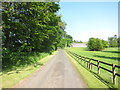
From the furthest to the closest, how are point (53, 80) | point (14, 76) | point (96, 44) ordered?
1. point (96, 44)
2. point (14, 76)
3. point (53, 80)

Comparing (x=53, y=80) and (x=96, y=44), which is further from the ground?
(x=96, y=44)

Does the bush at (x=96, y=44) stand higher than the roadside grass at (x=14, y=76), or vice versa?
the bush at (x=96, y=44)

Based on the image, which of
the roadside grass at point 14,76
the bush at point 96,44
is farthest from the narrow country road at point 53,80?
the bush at point 96,44

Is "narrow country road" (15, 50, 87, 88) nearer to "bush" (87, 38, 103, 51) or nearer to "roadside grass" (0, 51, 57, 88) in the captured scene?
"roadside grass" (0, 51, 57, 88)

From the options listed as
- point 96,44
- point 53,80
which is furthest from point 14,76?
point 96,44

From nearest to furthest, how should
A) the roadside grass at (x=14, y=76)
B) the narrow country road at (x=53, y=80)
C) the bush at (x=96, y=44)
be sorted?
the narrow country road at (x=53, y=80) → the roadside grass at (x=14, y=76) → the bush at (x=96, y=44)

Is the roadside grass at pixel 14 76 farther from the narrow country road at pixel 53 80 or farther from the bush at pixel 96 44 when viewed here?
the bush at pixel 96 44

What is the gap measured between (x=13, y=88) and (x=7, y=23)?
7183 mm

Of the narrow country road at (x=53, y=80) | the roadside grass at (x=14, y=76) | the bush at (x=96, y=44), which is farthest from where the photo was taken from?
the bush at (x=96, y=44)

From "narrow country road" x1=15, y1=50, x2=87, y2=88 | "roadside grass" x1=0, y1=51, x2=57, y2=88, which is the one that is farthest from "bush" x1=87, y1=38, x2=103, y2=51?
"roadside grass" x1=0, y1=51, x2=57, y2=88

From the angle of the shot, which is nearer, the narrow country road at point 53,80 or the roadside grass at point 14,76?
the narrow country road at point 53,80

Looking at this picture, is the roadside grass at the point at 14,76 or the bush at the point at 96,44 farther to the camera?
the bush at the point at 96,44

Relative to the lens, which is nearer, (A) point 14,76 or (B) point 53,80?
(B) point 53,80

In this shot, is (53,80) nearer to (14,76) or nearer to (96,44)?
(14,76)
